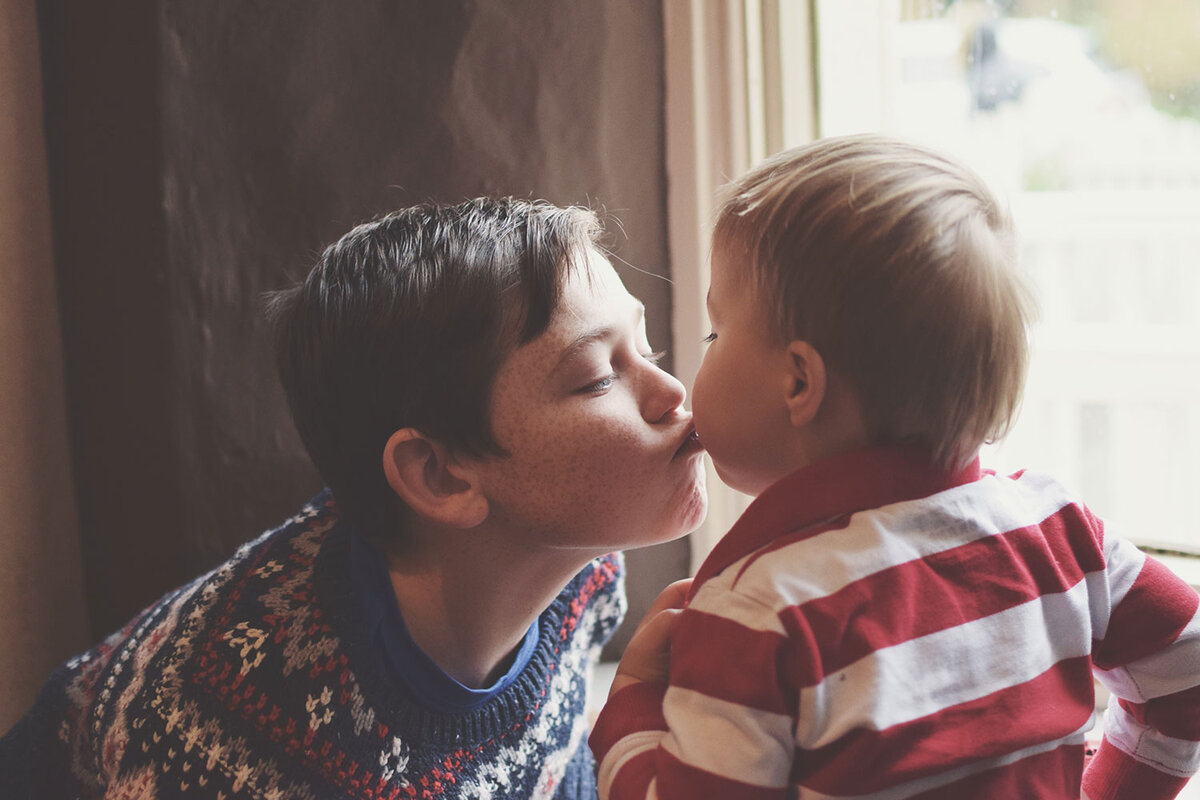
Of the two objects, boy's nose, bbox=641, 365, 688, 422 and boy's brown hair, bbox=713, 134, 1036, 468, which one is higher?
boy's brown hair, bbox=713, 134, 1036, 468

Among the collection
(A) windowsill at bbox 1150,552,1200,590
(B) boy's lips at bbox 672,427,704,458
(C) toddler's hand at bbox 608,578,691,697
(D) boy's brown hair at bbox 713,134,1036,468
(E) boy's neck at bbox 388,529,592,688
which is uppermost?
(D) boy's brown hair at bbox 713,134,1036,468

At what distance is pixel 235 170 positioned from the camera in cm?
128

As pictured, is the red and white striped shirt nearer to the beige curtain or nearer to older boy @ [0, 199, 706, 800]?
older boy @ [0, 199, 706, 800]

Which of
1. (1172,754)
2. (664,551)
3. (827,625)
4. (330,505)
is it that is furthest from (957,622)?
(664,551)

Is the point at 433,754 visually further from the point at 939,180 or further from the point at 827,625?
the point at 939,180

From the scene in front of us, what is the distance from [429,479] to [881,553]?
1.59 ft

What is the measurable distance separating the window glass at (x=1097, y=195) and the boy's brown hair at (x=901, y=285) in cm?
76

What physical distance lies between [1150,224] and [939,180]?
992 mm

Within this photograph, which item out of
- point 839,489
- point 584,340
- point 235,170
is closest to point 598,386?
point 584,340

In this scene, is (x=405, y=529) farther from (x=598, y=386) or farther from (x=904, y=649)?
(x=904, y=649)

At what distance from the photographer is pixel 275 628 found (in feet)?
3.29

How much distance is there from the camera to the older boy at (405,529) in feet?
3.19

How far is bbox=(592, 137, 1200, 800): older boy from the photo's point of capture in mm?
678

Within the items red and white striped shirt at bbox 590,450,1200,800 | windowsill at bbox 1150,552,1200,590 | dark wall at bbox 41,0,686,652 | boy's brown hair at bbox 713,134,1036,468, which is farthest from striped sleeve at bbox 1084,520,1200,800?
dark wall at bbox 41,0,686,652
